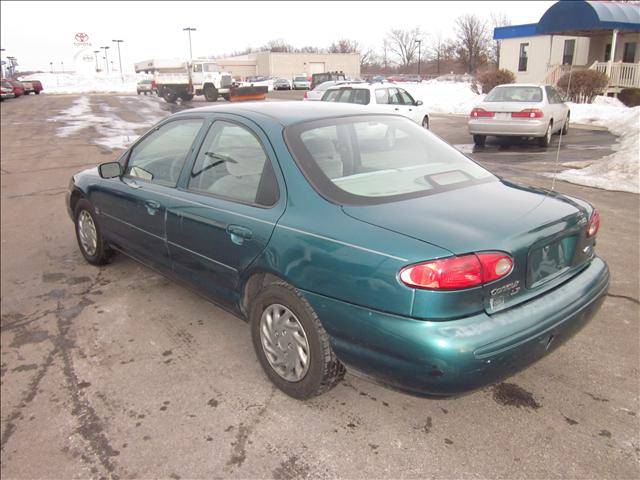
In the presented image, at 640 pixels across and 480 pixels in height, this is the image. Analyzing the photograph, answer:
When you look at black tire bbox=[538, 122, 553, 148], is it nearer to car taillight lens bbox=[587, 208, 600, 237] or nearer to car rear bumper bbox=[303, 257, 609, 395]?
car taillight lens bbox=[587, 208, 600, 237]

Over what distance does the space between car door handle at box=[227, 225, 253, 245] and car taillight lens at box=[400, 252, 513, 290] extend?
1.03 meters

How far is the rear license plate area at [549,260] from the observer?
7.96 feet

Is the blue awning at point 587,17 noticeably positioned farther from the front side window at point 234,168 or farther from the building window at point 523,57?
the front side window at point 234,168

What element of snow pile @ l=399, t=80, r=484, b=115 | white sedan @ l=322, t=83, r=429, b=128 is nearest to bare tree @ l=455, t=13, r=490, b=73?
snow pile @ l=399, t=80, r=484, b=115

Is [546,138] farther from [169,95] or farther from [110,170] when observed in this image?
[169,95]

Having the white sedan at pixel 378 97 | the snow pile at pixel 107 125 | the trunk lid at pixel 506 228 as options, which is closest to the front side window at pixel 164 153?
the trunk lid at pixel 506 228

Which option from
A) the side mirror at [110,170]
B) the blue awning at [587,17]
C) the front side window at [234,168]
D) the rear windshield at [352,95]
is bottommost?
the side mirror at [110,170]

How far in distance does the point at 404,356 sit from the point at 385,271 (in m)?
0.37

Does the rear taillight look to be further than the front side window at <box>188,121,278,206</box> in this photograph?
Yes

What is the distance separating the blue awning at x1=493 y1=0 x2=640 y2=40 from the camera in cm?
1494

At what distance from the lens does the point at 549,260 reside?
254cm

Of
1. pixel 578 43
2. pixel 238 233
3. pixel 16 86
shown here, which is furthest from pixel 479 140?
pixel 16 86

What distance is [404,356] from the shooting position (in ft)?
7.30

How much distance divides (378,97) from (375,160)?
33.7 ft
